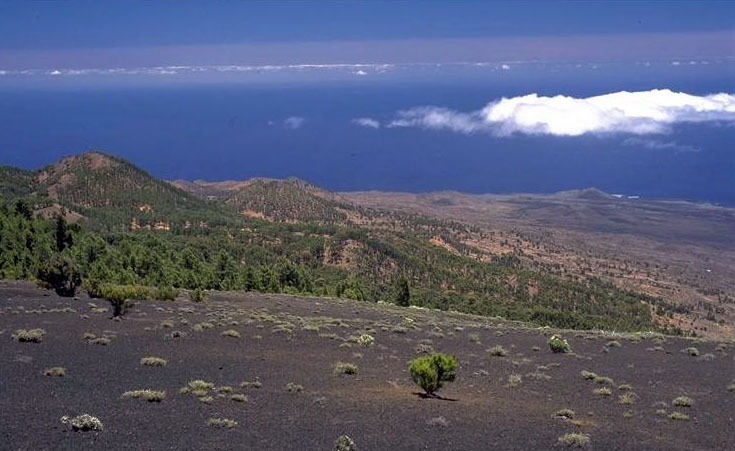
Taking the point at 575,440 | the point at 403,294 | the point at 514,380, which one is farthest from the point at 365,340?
the point at 403,294

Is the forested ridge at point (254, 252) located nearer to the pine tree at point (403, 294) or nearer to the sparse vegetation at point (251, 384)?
the pine tree at point (403, 294)

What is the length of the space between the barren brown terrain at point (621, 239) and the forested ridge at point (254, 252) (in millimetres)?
7289

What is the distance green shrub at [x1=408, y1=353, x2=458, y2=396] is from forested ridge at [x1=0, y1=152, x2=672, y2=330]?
17.6 metres

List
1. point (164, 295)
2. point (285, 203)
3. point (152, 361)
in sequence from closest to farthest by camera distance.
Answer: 1. point (152, 361)
2. point (164, 295)
3. point (285, 203)

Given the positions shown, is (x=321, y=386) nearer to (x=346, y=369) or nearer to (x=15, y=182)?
(x=346, y=369)

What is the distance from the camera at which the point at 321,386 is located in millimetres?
15742

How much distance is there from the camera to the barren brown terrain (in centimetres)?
8250

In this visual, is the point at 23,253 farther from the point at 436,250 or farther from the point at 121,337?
the point at 436,250

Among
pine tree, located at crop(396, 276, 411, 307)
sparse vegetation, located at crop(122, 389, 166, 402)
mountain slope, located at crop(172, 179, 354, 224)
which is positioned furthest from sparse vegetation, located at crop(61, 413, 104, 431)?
mountain slope, located at crop(172, 179, 354, 224)

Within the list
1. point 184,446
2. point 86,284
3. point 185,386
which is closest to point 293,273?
point 86,284

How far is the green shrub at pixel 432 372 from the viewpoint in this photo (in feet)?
49.6

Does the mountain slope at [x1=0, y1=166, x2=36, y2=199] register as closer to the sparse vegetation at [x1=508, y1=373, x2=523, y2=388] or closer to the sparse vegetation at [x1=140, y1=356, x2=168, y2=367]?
the sparse vegetation at [x1=140, y1=356, x2=168, y2=367]

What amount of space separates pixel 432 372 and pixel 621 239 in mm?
119792

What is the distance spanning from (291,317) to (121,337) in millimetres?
8477
